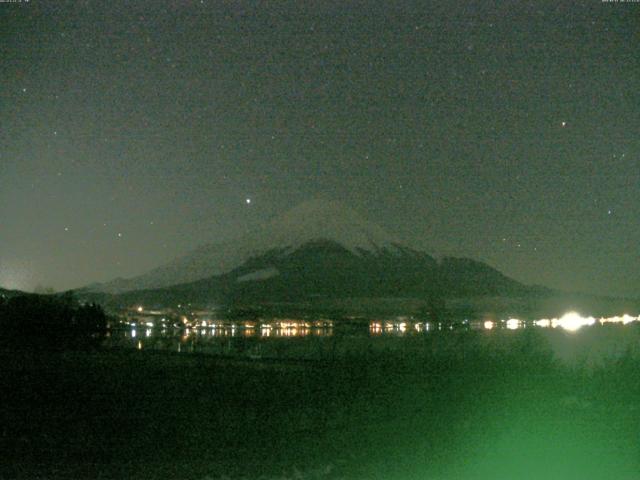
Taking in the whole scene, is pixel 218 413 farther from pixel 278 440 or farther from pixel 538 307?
pixel 538 307

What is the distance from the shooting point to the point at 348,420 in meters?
17.0

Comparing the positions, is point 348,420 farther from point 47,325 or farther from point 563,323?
point 563,323

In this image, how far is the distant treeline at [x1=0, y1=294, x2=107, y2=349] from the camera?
134ft

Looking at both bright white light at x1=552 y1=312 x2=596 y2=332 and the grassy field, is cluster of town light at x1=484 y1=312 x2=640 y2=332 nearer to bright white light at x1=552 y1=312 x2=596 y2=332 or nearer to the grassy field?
bright white light at x1=552 y1=312 x2=596 y2=332

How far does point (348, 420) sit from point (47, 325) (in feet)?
95.2

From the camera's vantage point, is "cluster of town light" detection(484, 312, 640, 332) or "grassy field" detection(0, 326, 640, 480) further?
"cluster of town light" detection(484, 312, 640, 332)

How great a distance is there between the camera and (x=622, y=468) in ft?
44.4

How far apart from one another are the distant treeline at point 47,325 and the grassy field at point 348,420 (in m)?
17.3

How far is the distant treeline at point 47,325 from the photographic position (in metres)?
40.9

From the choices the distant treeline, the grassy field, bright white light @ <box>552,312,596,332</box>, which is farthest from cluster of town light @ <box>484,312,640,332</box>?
the grassy field

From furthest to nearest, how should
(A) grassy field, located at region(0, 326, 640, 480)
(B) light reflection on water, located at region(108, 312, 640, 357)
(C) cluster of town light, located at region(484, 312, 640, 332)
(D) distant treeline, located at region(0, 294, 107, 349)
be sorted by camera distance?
(C) cluster of town light, located at region(484, 312, 640, 332) → (B) light reflection on water, located at region(108, 312, 640, 357) → (D) distant treeline, located at region(0, 294, 107, 349) → (A) grassy field, located at region(0, 326, 640, 480)

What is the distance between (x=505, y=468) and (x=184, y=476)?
15.4ft

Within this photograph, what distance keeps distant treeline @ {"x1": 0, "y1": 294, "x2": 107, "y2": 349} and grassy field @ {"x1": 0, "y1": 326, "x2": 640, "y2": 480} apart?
17.3 metres

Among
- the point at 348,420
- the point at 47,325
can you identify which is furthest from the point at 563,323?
the point at 348,420
